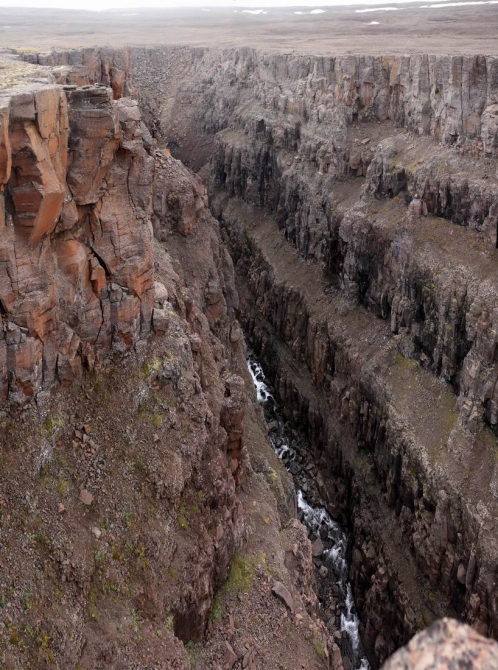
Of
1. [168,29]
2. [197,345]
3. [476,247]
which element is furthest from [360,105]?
[168,29]

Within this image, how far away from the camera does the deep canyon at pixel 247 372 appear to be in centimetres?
2239

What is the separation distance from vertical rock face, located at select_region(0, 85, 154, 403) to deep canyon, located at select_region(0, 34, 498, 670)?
8cm

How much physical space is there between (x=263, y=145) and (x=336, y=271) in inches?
1065

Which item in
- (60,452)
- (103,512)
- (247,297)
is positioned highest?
(60,452)

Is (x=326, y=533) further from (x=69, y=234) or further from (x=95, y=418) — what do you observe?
(x=69, y=234)

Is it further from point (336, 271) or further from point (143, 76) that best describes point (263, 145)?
point (143, 76)

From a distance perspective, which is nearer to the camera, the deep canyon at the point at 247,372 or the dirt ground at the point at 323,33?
the deep canyon at the point at 247,372

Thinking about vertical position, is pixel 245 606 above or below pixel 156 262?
below

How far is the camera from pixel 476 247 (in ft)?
160

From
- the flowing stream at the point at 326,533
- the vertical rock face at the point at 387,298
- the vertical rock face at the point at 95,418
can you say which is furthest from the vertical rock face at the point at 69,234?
the flowing stream at the point at 326,533

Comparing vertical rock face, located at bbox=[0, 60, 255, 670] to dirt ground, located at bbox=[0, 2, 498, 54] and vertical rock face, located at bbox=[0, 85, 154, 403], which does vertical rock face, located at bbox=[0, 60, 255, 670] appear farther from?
dirt ground, located at bbox=[0, 2, 498, 54]

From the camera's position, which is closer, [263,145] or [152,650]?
[152,650]

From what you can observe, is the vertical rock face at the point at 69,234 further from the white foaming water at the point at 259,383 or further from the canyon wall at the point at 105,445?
the white foaming water at the point at 259,383

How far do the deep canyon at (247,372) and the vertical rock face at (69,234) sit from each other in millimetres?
84
